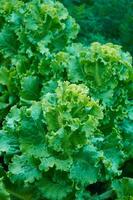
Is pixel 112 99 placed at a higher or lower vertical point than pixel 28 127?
higher

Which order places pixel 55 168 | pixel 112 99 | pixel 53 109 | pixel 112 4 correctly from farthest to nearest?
pixel 112 4
pixel 112 99
pixel 55 168
pixel 53 109

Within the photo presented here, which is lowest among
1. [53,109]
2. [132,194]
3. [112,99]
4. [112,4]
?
[132,194]

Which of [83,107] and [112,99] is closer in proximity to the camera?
[83,107]

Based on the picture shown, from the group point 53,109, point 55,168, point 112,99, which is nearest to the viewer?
point 53,109

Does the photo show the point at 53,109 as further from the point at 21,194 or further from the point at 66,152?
the point at 21,194

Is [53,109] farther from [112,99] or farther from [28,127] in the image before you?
[112,99]

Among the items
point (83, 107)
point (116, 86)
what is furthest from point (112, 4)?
point (83, 107)
